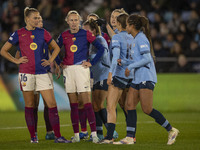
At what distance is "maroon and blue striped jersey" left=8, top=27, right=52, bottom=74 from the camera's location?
8648 millimetres

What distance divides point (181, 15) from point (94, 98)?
9466mm

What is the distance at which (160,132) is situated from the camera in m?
10.4

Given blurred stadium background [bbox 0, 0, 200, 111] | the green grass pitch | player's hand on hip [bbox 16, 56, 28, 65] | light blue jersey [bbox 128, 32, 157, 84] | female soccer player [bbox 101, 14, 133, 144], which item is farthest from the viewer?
blurred stadium background [bbox 0, 0, 200, 111]

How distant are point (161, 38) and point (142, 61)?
9526 millimetres

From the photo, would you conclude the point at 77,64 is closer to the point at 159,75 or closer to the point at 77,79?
the point at 77,79

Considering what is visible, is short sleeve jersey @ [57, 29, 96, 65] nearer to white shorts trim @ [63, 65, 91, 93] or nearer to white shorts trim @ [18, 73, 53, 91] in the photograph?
white shorts trim @ [63, 65, 91, 93]

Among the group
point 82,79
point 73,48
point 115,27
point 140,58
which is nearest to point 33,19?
point 73,48

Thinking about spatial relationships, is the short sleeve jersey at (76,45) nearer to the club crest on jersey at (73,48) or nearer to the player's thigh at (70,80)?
the club crest on jersey at (73,48)

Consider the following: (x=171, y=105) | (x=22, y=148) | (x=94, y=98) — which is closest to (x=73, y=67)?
(x=94, y=98)

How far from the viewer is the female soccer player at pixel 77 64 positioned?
28.9 ft

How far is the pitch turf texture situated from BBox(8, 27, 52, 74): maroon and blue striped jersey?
1228mm

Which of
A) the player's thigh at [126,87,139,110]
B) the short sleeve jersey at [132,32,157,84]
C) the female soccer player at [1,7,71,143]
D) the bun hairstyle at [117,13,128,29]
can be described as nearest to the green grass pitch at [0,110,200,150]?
the female soccer player at [1,7,71,143]

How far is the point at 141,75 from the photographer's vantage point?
810cm

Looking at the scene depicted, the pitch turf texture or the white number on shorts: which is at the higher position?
the white number on shorts
